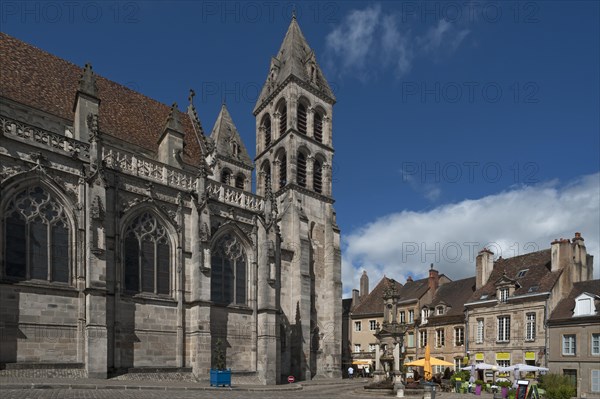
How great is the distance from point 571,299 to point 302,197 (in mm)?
15650

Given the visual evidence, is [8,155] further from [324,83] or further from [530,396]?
[324,83]

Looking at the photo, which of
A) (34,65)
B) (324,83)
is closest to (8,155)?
(34,65)

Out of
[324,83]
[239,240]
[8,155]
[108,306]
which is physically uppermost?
[324,83]

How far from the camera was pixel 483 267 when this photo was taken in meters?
32.3

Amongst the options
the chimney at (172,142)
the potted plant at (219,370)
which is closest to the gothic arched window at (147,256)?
the potted plant at (219,370)

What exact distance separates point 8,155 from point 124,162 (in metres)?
4.04

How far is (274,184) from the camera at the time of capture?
30.6 m

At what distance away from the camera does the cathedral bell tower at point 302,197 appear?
998 inches

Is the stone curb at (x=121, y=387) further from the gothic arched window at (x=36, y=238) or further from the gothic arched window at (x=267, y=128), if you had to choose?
the gothic arched window at (x=267, y=128)

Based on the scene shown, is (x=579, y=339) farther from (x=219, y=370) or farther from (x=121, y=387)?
(x=121, y=387)

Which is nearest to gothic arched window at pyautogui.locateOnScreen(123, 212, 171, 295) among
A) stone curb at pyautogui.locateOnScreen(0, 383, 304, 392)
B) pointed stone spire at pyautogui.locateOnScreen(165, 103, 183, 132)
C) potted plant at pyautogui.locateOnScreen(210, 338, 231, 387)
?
potted plant at pyautogui.locateOnScreen(210, 338, 231, 387)

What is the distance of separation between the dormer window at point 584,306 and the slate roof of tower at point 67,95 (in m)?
20.2

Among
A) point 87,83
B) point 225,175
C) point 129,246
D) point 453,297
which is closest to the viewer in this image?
point 129,246

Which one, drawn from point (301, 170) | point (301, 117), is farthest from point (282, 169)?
point (301, 117)
